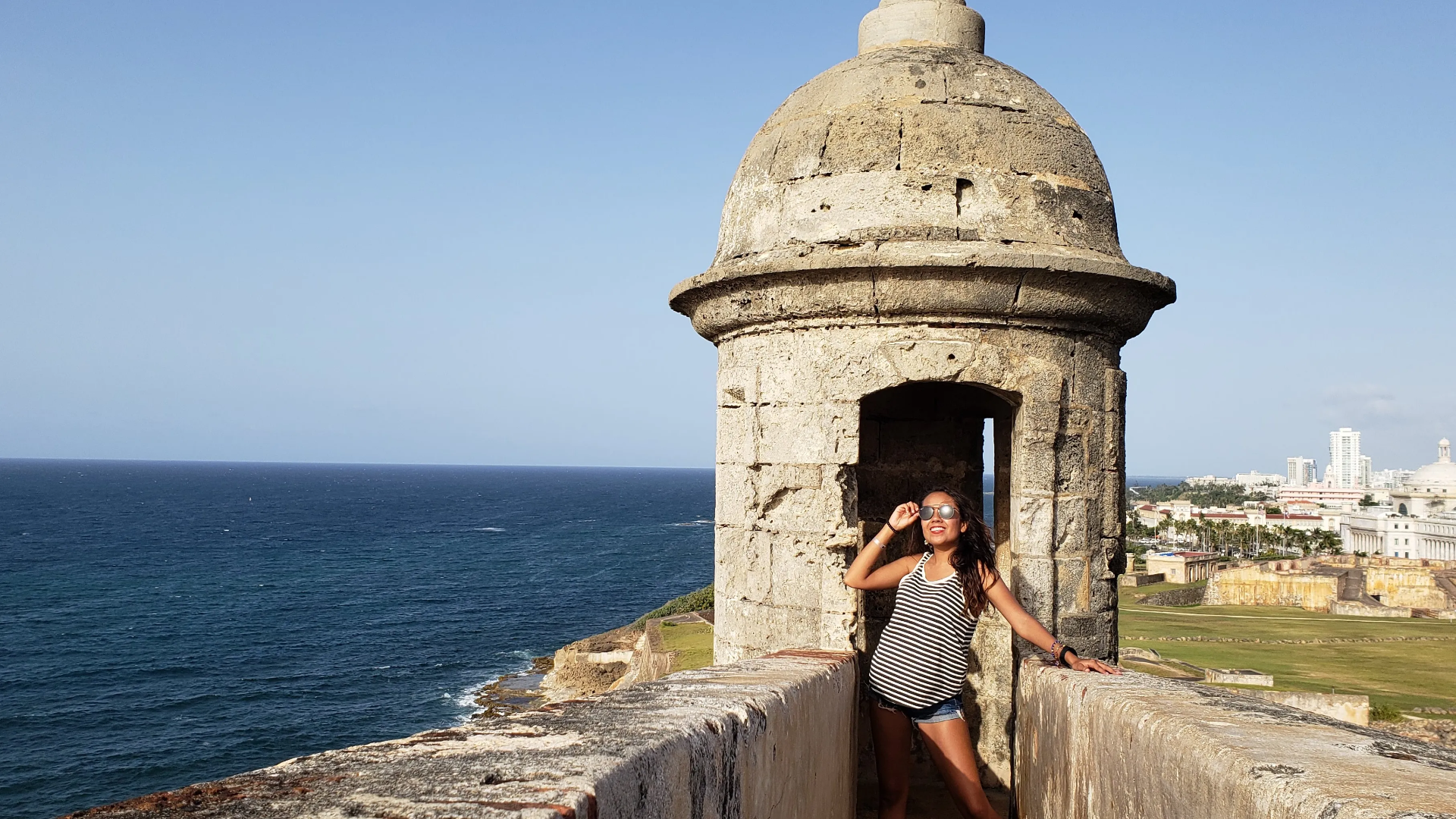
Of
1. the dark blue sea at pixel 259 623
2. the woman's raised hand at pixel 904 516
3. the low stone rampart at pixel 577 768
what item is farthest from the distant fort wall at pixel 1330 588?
the low stone rampart at pixel 577 768

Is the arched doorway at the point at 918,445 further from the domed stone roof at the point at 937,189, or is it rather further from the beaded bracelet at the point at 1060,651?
the beaded bracelet at the point at 1060,651

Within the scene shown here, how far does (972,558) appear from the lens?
3984mm

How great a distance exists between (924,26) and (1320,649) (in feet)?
95.2

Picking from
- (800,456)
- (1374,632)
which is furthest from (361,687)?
(1374,632)

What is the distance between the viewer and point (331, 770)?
171cm

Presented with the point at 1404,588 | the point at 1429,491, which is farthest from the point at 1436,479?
the point at 1404,588

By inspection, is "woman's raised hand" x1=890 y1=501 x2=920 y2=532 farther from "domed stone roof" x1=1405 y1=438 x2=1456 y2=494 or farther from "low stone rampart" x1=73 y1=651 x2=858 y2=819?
"domed stone roof" x1=1405 y1=438 x2=1456 y2=494

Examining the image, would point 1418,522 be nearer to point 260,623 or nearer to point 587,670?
point 587,670

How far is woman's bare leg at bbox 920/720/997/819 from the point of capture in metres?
3.89

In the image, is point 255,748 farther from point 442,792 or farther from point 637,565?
point 637,565

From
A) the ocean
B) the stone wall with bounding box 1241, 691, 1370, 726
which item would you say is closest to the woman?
the stone wall with bounding box 1241, 691, 1370, 726

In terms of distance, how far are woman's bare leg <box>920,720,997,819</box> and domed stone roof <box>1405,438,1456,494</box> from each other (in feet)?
334

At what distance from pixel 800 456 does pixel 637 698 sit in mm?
2421

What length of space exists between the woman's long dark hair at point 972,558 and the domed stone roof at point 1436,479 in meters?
102
